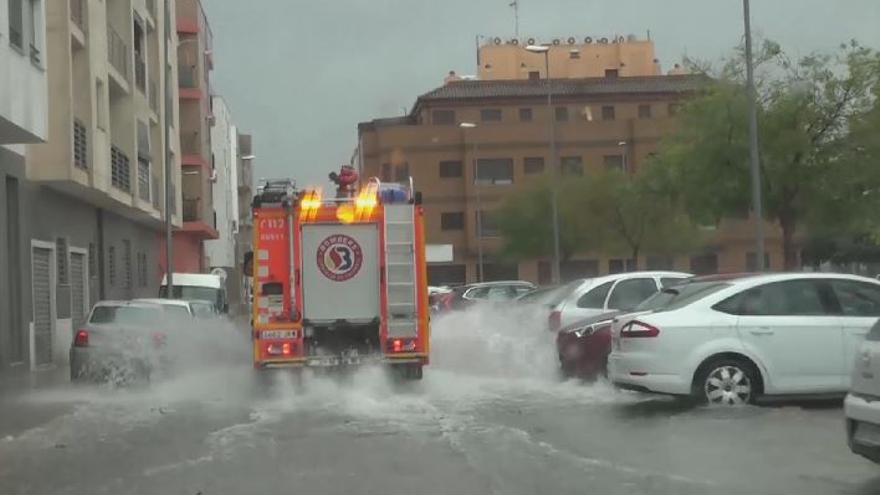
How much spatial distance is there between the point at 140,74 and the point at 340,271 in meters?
22.1

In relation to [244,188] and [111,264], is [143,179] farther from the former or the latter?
[244,188]

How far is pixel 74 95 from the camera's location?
26.4 metres

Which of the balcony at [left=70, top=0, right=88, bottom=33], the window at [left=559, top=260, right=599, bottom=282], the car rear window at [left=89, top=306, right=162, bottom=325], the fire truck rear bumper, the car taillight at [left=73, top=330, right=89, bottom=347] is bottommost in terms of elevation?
the fire truck rear bumper

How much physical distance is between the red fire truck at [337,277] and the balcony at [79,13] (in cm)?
1316

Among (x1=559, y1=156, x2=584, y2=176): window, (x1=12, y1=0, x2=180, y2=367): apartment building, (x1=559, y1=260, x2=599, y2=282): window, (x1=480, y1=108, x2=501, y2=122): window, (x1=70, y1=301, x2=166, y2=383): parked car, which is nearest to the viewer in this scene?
(x1=70, y1=301, x2=166, y2=383): parked car

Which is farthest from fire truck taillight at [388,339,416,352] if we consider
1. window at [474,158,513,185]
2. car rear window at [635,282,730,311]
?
window at [474,158,513,185]

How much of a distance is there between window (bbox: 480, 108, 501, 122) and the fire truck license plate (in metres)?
61.9

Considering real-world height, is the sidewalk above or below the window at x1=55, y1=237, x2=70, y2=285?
below

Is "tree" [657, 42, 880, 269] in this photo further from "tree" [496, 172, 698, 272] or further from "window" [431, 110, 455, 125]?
"window" [431, 110, 455, 125]

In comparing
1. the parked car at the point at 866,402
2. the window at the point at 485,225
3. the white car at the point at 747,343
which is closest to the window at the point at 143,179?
the white car at the point at 747,343

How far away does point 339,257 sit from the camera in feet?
50.0

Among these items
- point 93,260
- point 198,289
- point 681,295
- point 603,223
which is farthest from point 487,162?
point 681,295

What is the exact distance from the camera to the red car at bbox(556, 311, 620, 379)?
15.0m

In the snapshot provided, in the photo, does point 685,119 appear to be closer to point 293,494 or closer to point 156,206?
point 156,206
